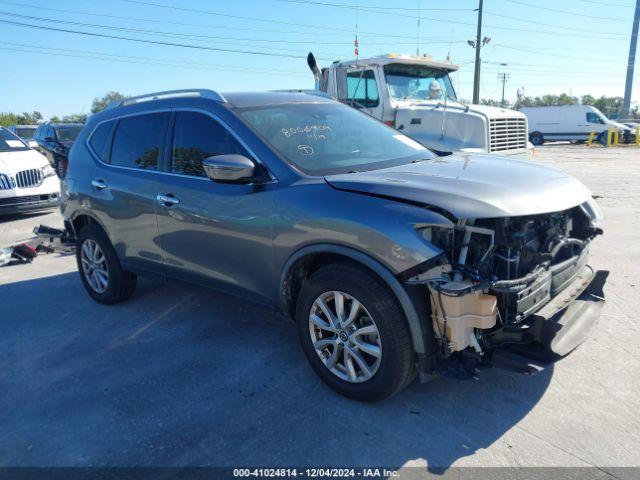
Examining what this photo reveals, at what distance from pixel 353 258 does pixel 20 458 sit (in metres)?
2.16

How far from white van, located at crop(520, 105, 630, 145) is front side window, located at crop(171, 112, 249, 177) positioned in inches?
1424

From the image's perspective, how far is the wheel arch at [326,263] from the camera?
9.23 feet

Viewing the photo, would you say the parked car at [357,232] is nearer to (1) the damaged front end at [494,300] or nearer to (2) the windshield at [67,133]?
(1) the damaged front end at [494,300]

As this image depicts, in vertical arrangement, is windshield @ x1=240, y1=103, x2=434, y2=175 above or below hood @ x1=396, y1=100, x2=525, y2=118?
below

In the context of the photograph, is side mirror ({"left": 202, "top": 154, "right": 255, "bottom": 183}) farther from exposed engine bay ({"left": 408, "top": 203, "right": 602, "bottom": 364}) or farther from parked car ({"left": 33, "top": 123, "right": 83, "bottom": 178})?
parked car ({"left": 33, "top": 123, "right": 83, "bottom": 178})

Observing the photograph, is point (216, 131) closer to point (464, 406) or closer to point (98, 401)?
point (98, 401)

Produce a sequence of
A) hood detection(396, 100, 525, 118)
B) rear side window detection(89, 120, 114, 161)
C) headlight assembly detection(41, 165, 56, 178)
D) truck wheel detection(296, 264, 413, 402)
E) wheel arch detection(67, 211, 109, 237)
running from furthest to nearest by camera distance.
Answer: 1. headlight assembly detection(41, 165, 56, 178)
2. hood detection(396, 100, 525, 118)
3. wheel arch detection(67, 211, 109, 237)
4. rear side window detection(89, 120, 114, 161)
5. truck wheel detection(296, 264, 413, 402)

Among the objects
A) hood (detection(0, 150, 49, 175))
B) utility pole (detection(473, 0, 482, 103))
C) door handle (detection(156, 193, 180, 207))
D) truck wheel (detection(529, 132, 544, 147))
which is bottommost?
truck wheel (detection(529, 132, 544, 147))

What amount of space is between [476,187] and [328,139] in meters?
1.37

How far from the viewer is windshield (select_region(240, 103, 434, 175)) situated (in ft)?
11.8

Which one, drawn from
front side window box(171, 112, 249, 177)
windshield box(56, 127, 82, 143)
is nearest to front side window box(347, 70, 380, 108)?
front side window box(171, 112, 249, 177)

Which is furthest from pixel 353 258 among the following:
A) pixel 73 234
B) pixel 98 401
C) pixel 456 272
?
pixel 73 234

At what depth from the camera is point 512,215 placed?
273cm

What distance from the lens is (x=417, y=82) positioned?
9250 millimetres
